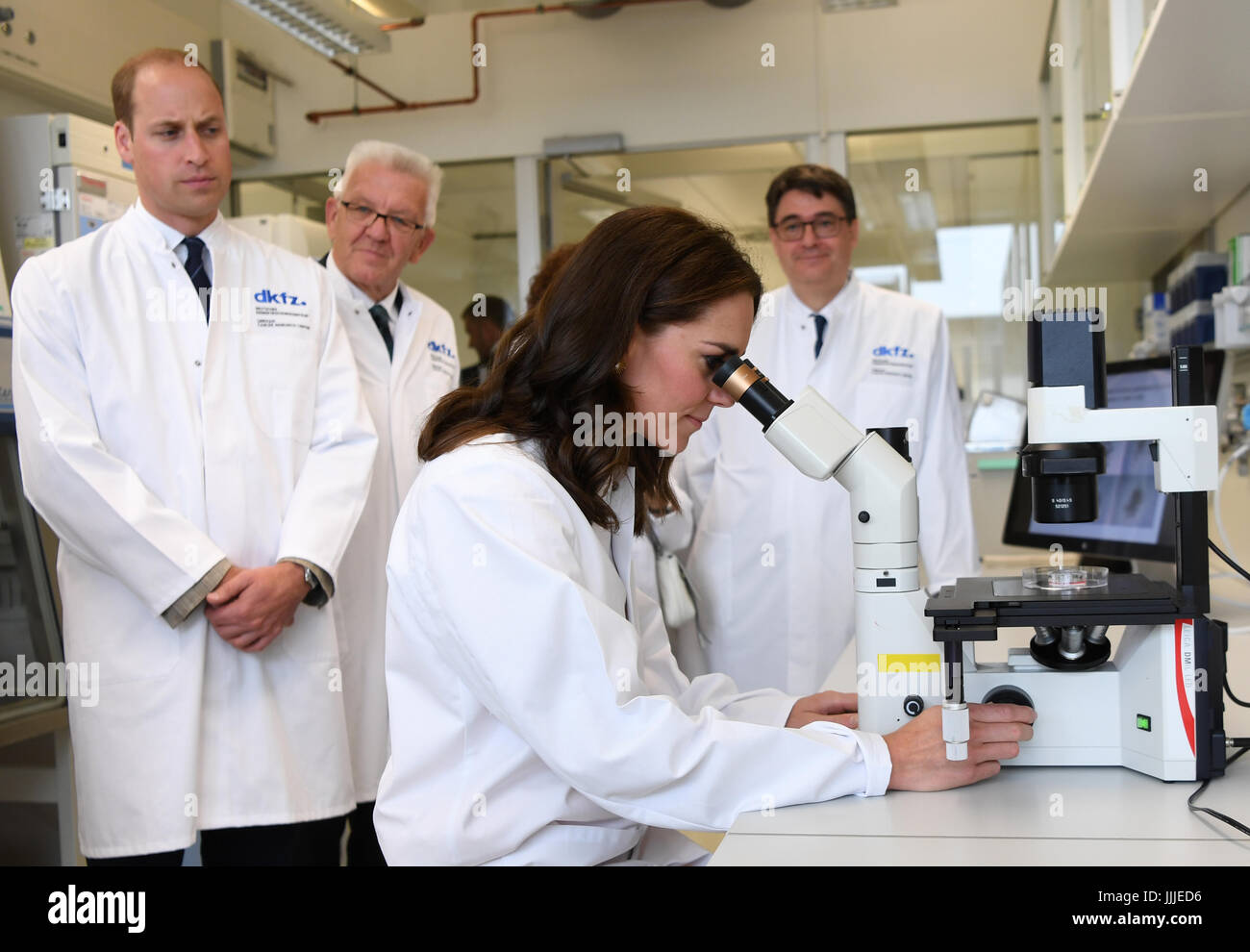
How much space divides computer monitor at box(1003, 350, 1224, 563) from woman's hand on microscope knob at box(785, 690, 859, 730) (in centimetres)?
109

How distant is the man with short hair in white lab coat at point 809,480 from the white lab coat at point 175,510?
0.83 metres

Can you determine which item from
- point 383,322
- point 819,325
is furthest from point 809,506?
point 383,322

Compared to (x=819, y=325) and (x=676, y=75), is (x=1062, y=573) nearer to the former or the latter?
(x=819, y=325)

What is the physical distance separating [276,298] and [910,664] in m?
1.44

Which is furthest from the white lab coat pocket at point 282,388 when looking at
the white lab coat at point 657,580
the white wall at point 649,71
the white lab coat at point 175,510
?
the white wall at point 649,71

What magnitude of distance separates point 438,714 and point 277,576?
839 mm

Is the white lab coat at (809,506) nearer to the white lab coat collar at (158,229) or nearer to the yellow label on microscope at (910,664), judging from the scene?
the white lab coat collar at (158,229)

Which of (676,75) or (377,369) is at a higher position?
(676,75)

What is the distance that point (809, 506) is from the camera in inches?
95.7

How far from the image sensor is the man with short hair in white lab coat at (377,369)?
2273mm

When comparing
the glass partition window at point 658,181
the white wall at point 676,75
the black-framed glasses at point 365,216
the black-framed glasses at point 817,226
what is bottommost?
the black-framed glasses at point 817,226

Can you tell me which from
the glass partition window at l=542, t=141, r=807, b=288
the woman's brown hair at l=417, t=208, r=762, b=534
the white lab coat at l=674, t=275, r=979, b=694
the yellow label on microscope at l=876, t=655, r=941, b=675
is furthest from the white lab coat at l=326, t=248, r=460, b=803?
the glass partition window at l=542, t=141, r=807, b=288

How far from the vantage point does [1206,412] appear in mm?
1092

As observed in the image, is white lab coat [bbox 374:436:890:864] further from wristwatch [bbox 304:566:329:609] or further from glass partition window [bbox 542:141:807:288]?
glass partition window [bbox 542:141:807:288]
